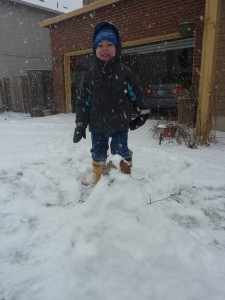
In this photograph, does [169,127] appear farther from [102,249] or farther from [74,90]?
[74,90]

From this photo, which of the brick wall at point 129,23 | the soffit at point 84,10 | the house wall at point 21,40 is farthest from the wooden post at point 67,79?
the house wall at point 21,40

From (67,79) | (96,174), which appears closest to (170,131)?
(96,174)

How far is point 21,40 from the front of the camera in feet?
44.1

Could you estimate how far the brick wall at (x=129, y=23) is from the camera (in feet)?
20.8

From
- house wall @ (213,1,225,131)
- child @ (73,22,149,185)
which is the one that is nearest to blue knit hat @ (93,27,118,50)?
child @ (73,22,149,185)

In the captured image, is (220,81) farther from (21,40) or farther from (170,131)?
(21,40)

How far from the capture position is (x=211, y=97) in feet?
16.2

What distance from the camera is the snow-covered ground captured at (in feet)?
4.84

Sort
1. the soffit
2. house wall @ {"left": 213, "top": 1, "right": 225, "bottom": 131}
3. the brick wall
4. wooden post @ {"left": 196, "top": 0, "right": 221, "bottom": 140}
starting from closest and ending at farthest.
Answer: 1. wooden post @ {"left": 196, "top": 0, "right": 221, "bottom": 140}
2. house wall @ {"left": 213, "top": 1, "right": 225, "bottom": 131}
3. the brick wall
4. the soffit

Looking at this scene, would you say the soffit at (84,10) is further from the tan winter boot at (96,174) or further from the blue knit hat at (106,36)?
the tan winter boot at (96,174)

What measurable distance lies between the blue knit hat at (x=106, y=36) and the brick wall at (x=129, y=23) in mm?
4294

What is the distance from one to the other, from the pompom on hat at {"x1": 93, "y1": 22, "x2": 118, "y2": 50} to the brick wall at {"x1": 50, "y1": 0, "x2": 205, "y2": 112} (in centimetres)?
427

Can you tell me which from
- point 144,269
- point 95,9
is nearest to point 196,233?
point 144,269

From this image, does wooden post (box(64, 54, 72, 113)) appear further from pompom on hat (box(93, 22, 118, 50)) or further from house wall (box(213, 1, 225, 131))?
pompom on hat (box(93, 22, 118, 50))
